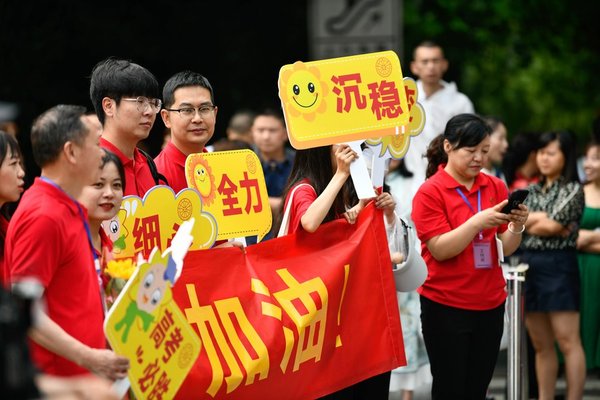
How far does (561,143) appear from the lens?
930 centimetres

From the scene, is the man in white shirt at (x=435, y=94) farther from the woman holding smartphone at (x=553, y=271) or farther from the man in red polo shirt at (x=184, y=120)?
the man in red polo shirt at (x=184, y=120)

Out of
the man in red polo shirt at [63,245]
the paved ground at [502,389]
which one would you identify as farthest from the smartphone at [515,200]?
the paved ground at [502,389]

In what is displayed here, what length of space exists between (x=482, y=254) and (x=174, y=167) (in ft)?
5.96

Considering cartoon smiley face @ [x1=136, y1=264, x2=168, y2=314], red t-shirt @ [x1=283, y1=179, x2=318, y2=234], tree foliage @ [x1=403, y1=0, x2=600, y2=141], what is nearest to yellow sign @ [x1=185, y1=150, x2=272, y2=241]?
red t-shirt @ [x1=283, y1=179, x2=318, y2=234]

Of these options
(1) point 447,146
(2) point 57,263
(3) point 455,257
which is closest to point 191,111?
(1) point 447,146

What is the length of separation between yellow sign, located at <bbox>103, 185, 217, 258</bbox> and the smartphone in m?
1.72

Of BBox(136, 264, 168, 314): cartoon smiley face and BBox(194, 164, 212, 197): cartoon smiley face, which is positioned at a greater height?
BBox(194, 164, 212, 197): cartoon smiley face

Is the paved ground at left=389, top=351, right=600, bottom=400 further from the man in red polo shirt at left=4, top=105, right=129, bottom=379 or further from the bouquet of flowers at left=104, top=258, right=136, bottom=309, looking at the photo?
the man in red polo shirt at left=4, top=105, right=129, bottom=379

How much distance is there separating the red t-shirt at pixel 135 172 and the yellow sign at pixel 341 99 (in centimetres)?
77

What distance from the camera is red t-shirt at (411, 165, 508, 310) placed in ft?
22.7

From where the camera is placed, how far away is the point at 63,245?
4797mm

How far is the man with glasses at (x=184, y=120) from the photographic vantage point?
6566 mm

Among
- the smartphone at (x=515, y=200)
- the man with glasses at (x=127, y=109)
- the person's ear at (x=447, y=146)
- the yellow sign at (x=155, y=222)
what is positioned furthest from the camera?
the person's ear at (x=447, y=146)

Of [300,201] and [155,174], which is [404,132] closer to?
[300,201]
